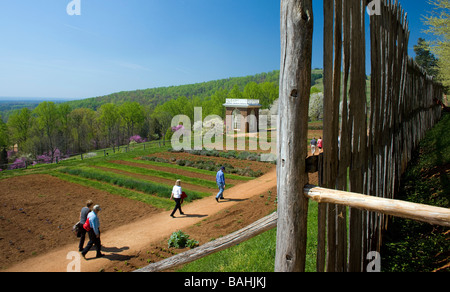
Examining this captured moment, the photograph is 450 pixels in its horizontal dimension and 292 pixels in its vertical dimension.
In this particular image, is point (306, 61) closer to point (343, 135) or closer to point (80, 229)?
point (343, 135)

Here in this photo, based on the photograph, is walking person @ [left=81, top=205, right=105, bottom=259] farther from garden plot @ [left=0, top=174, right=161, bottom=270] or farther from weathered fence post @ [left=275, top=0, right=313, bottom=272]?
weathered fence post @ [left=275, top=0, right=313, bottom=272]

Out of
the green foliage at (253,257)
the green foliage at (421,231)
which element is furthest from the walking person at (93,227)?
the green foliage at (421,231)

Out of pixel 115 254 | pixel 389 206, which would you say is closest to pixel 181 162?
pixel 115 254

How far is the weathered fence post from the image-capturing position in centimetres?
217

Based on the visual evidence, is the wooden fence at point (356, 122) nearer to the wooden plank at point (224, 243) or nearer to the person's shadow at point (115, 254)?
the wooden plank at point (224, 243)

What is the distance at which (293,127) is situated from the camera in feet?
7.29

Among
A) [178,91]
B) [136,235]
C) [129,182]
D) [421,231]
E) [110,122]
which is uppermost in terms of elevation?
[178,91]

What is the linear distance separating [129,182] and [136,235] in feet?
23.4

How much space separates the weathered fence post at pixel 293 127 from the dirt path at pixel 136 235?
682 cm

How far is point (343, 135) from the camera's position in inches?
107

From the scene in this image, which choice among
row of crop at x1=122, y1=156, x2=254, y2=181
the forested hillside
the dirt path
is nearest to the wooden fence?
the dirt path

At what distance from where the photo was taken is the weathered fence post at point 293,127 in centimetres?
217

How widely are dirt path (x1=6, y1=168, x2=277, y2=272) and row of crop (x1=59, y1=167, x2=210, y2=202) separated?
61.8 inches

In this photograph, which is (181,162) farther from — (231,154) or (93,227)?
(93,227)
